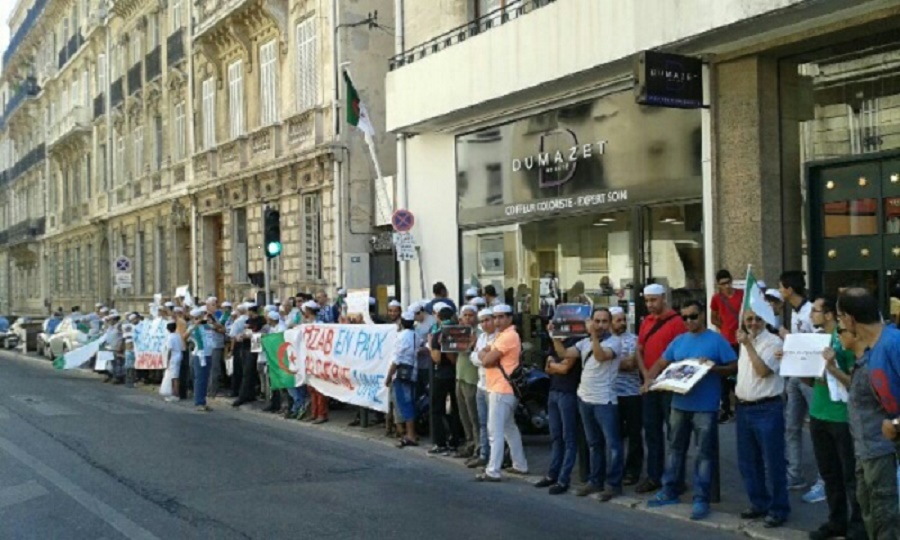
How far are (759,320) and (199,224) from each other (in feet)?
93.8

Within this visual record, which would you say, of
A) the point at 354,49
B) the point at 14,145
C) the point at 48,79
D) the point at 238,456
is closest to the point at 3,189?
the point at 14,145

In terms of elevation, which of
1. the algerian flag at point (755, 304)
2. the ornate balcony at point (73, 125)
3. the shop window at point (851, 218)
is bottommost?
the algerian flag at point (755, 304)

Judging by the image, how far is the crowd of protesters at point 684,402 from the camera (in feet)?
20.0

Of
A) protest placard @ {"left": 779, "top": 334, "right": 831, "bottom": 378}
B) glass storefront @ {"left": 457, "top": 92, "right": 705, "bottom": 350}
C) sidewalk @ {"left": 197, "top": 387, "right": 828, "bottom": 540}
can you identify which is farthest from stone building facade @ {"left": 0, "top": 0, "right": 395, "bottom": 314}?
protest placard @ {"left": 779, "top": 334, "right": 831, "bottom": 378}

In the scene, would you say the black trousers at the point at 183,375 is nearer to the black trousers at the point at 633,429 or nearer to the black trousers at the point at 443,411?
the black trousers at the point at 443,411

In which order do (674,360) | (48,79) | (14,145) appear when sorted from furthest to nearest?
(14,145), (48,79), (674,360)

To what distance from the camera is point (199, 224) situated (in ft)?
113

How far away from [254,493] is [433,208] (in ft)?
40.0

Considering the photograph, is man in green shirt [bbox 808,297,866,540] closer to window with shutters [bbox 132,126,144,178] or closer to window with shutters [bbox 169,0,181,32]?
window with shutters [bbox 169,0,181,32]

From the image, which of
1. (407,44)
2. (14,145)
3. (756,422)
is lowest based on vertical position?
(756,422)

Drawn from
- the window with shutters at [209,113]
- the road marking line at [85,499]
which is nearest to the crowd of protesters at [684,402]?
the road marking line at [85,499]

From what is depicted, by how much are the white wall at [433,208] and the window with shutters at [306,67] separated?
533 centimetres

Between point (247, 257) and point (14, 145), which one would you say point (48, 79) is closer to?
point (14, 145)

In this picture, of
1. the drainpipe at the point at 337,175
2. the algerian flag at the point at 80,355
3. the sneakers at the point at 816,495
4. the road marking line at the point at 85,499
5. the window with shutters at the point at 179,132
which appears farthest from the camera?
the window with shutters at the point at 179,132
